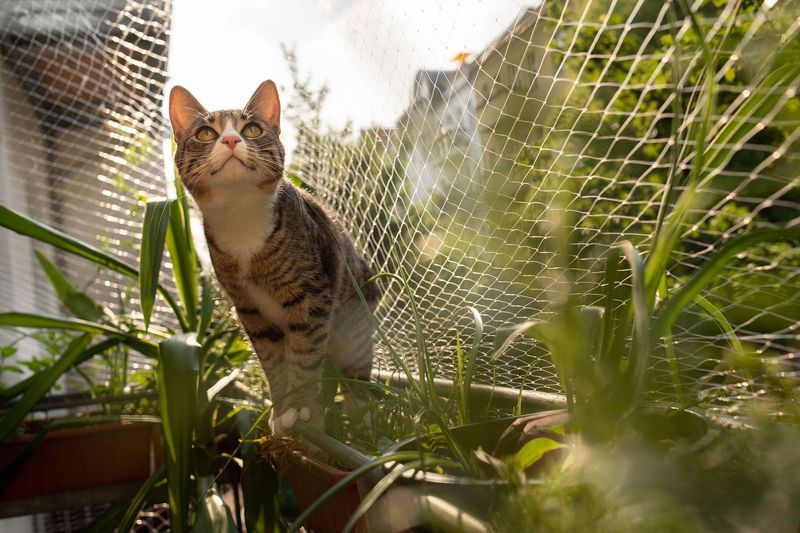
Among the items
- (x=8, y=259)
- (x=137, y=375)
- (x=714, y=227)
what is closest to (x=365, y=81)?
(x=714, y=227)

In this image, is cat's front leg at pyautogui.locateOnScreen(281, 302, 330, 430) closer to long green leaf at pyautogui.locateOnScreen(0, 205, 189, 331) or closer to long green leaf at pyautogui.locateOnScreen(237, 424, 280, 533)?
long green leaf at pyautogui.locateOnScreen(237, 424, 280, 533)

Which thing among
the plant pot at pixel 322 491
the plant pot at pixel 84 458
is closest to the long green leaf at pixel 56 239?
the plant pot at pixel 84 458

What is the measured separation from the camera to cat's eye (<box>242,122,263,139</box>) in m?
1.36

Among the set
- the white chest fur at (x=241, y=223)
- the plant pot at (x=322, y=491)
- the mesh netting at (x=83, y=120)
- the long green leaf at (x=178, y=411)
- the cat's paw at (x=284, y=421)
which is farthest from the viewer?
the mesh netting at (x=83, y=120)

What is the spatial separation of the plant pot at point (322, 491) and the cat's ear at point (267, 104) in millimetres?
812

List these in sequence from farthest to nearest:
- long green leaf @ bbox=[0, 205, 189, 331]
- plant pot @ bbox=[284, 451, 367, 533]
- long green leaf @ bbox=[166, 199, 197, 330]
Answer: long green leaf @ bbox=[166, 199, 197, 330] → long green leaf @ bbox=[0, 205, 189, 331] → plant pot @ bbox=[284, 451, 367, 533]

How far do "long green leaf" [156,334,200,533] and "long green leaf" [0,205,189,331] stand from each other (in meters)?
0.58

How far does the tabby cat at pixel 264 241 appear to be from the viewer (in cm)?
128

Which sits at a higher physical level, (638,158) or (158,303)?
(638,158)

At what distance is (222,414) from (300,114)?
83 centimetres

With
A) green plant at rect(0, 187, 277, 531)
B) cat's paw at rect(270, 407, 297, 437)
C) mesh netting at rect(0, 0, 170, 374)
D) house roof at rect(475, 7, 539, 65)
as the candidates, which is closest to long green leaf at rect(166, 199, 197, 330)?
green plant at rect(0, 187, 277, 531)

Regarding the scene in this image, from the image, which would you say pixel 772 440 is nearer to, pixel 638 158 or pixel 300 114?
pixel 638 158

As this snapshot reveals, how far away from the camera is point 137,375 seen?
2105 millimetres

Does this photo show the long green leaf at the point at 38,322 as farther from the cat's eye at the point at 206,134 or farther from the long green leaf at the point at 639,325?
the long green leaf at the point at 639,325
